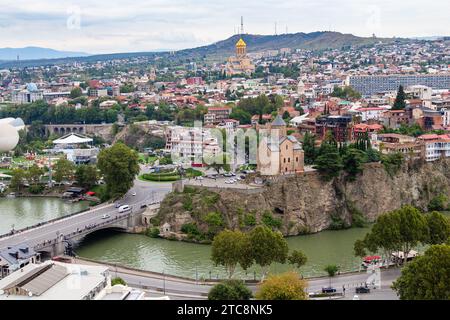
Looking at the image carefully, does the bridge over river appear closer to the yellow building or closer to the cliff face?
the cliff face

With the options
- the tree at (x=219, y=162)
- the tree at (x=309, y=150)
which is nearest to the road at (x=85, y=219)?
the tree at (x=219, y=162)

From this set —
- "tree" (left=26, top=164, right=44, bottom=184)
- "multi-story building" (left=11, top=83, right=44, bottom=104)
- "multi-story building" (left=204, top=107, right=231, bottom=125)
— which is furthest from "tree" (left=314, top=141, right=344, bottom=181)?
"multi-story building" (left=11, top=83, right=44, bottom=104)

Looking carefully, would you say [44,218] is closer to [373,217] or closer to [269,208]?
[269,208]

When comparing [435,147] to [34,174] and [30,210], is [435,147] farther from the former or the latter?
[34,174]

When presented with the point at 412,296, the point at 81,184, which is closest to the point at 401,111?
the point at 81,184
